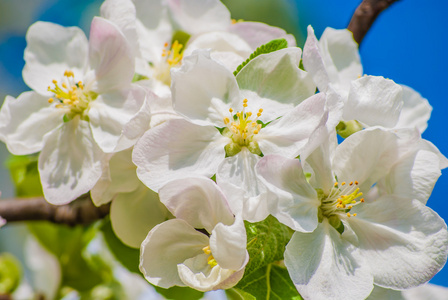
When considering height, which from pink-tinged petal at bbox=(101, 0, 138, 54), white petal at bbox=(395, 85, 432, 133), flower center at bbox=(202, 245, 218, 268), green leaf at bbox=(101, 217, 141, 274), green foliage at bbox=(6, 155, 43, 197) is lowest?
Answer: green foliage at bbox=(6, 155, 43, 197)

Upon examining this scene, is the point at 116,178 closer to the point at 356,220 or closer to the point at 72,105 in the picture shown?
the point at 72,105

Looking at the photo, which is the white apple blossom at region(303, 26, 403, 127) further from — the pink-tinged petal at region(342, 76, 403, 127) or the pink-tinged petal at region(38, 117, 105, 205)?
the pink-tinged petal at region(38, 117, 105, 205)

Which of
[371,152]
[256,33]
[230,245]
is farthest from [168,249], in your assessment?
[256,33]

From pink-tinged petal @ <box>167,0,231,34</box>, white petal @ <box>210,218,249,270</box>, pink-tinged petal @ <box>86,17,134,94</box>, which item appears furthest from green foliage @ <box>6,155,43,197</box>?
white petal @ <box>210,218,249,270</box>

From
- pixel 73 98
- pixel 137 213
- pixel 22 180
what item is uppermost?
pixel 73 98

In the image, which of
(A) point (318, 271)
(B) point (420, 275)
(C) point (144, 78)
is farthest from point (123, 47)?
(B) point (420, 275)
